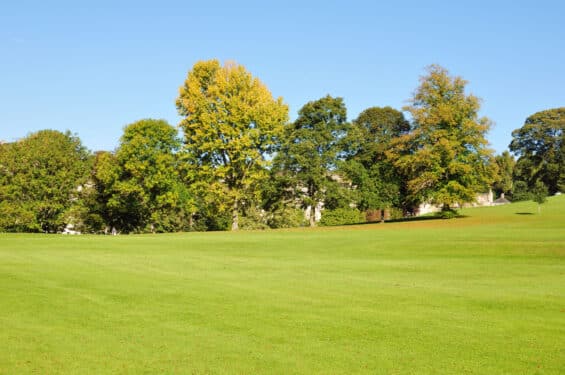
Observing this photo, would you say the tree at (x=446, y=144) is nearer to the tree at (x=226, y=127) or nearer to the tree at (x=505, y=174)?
the tree at (x=226, y=127)

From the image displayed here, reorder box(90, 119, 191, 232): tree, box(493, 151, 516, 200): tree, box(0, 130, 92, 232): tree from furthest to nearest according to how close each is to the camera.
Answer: box(493, 151, 516, 200): tree → box(90, 119, 191, 232): tree → box(0, 130, 92, 232): tree

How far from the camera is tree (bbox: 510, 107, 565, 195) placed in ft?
339

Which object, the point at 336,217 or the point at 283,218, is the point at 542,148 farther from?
the point at 283,218

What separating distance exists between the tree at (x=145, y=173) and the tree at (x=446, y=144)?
1091 inches

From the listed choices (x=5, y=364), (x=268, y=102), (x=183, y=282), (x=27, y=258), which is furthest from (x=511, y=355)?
(x=268, y=102)

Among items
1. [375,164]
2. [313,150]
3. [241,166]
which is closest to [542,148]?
[375,164]

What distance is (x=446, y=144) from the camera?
197 ft

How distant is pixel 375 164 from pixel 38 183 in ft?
145

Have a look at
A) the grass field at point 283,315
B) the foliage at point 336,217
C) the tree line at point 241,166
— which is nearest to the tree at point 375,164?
the tree line at point 241,166

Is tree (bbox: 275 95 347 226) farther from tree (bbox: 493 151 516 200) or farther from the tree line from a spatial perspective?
tree (bbox: 493 151 516 200)

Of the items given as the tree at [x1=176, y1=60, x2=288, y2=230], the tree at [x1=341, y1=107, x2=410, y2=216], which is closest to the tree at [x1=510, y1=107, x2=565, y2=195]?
the tree at [x1=341, y1=107, x2=410, y2=216]

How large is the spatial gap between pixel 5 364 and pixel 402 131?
79645 millimetres

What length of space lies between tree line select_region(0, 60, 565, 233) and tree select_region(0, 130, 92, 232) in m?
0.15

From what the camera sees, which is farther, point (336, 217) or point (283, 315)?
point (336, 217)
